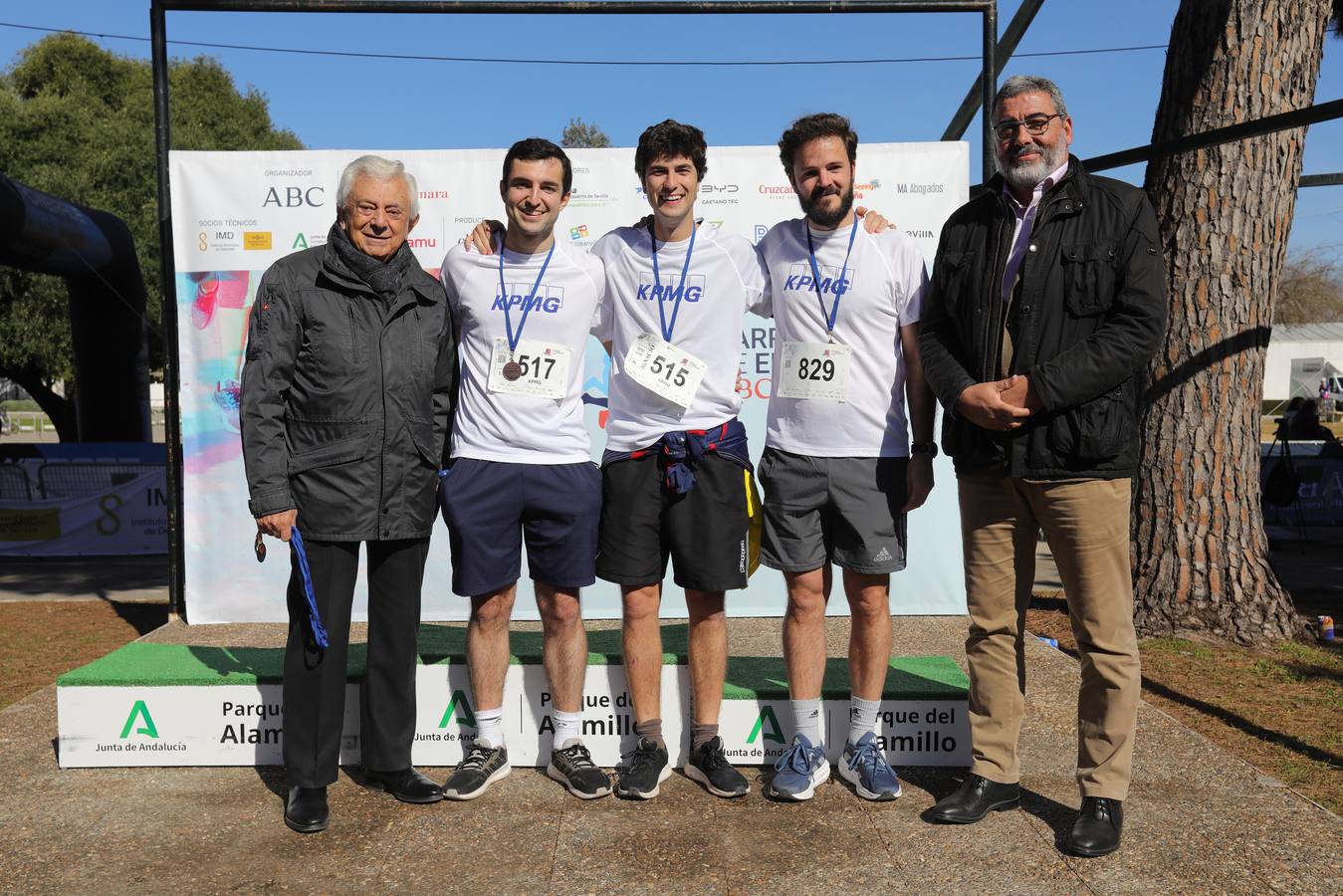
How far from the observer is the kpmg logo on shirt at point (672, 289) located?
326 centimetres

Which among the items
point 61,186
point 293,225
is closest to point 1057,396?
point 293,225

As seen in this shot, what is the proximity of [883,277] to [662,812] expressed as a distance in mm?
1747

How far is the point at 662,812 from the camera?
126 inches

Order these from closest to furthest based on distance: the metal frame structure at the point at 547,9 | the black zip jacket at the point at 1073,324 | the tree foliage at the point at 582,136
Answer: the black zip jacket at the point at 1073,324 → the metal frame structure at the point at 547,9 → the tree foliage at the point at 582,136

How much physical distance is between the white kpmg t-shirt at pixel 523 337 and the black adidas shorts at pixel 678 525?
0.21 m

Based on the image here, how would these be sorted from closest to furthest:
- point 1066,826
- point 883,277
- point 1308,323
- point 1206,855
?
1. point 1206,855
2. point 1066,826
3. point 883,277
4. point 1308,323

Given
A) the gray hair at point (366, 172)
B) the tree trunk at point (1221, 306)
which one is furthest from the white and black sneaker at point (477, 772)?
the tree trunk at point (1221, 306)

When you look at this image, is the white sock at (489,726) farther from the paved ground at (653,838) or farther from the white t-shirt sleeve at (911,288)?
the white t-shirt sleeve at (911,288)

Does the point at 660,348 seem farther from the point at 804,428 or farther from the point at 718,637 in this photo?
the point at 718,637

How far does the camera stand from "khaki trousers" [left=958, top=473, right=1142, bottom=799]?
9.59 ft

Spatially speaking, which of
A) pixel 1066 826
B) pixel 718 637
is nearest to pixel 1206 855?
pixel 1066 826

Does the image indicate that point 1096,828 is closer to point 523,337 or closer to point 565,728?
point 565,728

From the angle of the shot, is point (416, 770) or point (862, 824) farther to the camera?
point (416, 770)

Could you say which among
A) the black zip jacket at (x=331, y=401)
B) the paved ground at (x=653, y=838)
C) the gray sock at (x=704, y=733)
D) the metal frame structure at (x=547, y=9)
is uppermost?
the metal frame structure at (x=547, y=9)
